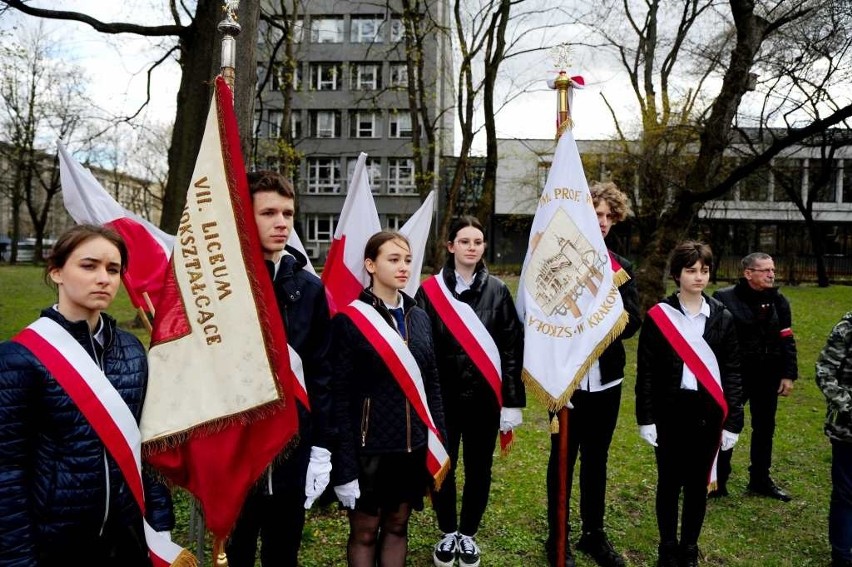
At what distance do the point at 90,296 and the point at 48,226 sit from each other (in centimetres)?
5781

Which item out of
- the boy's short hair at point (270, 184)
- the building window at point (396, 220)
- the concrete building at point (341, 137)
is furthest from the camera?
the building window at point (396, 220)

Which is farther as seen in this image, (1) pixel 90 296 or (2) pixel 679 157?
(2) pixel 679 157

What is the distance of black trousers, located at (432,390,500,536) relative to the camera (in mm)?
4031

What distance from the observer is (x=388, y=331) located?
3.26 m

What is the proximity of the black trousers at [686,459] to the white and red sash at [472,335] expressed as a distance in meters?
1.09

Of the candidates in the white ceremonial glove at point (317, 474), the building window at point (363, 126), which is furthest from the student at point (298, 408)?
the building window at point (363, 126)

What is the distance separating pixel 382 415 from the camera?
321 cm

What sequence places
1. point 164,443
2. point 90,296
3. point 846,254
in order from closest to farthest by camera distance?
point 90,296 → point 164,443 → point 846,254

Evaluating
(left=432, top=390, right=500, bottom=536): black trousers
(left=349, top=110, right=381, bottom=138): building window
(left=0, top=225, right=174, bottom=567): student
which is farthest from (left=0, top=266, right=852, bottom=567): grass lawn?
(left=349, top=110, right=381, bottom=138): building window

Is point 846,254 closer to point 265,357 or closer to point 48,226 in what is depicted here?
point 265,357

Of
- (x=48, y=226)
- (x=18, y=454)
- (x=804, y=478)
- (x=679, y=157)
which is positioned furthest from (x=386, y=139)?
(x=18, y=454)

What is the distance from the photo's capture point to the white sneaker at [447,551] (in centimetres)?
409

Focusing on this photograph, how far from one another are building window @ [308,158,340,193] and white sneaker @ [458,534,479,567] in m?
41.6

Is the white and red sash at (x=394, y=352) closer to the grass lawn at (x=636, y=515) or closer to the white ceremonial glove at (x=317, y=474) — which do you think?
the white ceremonial glove at (x=317, y=474)
